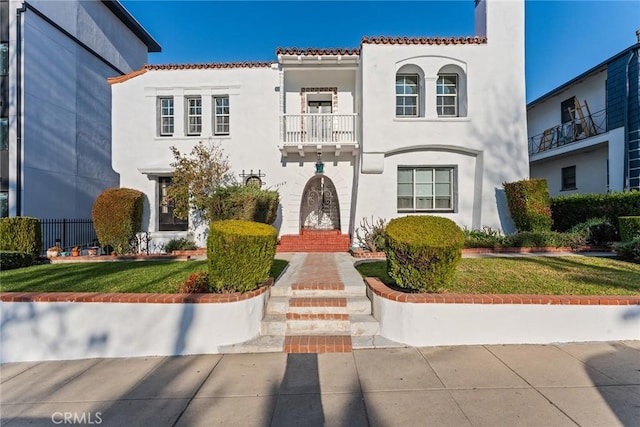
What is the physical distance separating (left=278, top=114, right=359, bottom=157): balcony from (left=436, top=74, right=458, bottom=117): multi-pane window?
3.06 m

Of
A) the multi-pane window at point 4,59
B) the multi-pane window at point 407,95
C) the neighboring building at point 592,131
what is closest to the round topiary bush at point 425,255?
the multi-pane window at point 407,95

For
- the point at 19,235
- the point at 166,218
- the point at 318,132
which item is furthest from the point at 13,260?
the point at 318,132

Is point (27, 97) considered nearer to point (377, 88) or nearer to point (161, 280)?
point (161, 280)

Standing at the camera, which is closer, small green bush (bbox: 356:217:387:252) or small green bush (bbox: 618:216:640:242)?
small green bush (bbox: 618:216:640:242)

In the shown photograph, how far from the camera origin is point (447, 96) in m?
10.5

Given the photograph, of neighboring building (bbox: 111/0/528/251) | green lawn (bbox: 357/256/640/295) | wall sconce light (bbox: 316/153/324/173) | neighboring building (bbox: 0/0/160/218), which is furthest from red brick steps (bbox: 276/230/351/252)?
neighboring building (bbox: 0/0/160/218)

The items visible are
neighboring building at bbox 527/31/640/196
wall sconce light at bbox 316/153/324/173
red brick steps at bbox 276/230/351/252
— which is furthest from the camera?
neighboring building at bbox 527/31/640/196

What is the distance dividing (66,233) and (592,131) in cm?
2414

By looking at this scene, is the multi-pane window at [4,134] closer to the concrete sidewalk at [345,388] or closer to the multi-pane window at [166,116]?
the multi-pane window at [166,116]

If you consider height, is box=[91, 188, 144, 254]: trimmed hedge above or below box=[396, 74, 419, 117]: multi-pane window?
below

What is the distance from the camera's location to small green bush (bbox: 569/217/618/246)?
8844 mm

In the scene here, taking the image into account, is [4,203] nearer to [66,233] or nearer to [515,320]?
[66,233]

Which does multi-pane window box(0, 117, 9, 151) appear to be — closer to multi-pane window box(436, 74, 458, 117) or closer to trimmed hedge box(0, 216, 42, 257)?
trimmed hedge box(0, 216, 42, 257)

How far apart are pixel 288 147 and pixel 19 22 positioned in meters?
11.9
